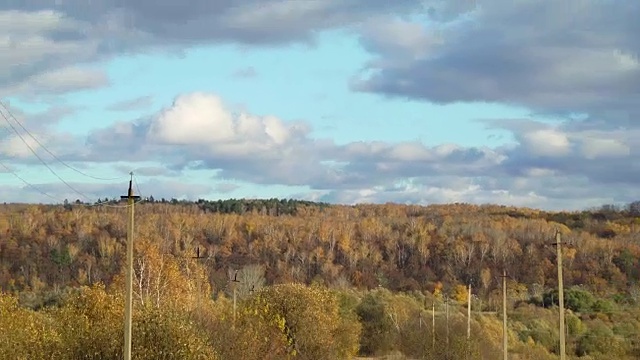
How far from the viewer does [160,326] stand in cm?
3159

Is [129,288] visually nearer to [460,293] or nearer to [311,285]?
[311,285]

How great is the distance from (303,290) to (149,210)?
5270 inches

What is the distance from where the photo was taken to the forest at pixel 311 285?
1451 inches

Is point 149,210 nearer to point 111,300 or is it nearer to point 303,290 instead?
point 303,290

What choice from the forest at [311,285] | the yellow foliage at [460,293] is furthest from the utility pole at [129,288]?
the yellow foliage at [460,293]

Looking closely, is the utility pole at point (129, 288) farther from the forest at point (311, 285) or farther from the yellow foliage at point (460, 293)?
the yellow foliage at point (460, 293)

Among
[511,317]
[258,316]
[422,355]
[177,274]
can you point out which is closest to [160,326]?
[258,316]

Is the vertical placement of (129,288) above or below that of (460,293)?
above

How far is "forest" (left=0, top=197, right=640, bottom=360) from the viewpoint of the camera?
121 ft

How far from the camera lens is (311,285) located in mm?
67250

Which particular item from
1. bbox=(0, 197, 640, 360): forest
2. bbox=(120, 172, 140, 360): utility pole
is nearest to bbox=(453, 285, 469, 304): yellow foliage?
bbox=(0, 197, 640, 360): forest

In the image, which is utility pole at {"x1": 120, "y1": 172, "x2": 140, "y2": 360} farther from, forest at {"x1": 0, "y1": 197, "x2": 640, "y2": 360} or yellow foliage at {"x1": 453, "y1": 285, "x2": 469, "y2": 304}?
yellow foliage at {"x1": 453, "y1": 285, "x2": 469, "y2": 304}

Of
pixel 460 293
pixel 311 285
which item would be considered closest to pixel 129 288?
pixel 311 285

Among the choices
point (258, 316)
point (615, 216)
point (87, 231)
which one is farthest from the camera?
point (615, 216)
